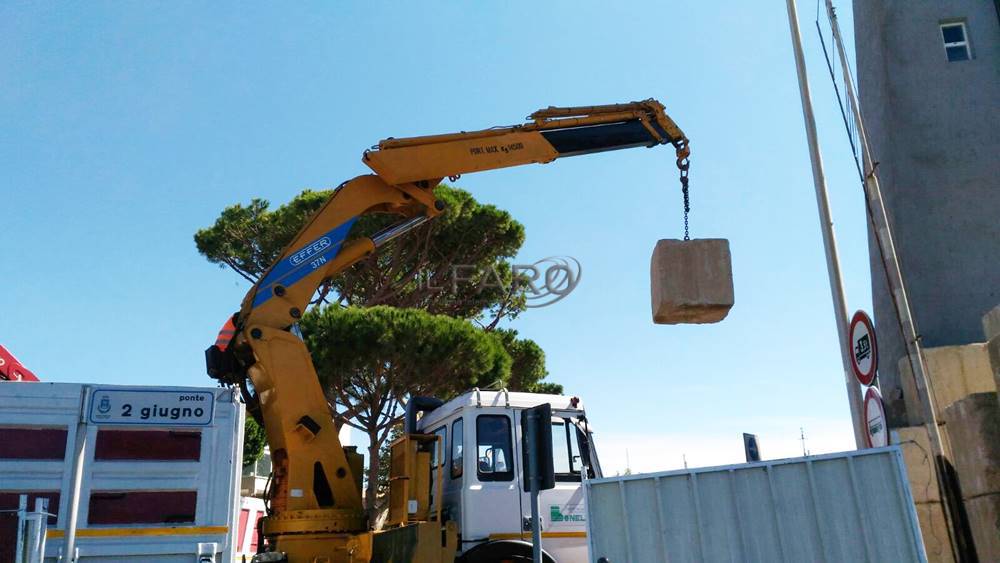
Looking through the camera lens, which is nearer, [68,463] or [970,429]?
[68,463]

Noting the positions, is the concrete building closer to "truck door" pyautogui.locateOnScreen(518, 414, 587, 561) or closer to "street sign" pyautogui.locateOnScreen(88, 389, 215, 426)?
"truck door" pyautogui.locateOnScreen(518, 414, 587, 561)

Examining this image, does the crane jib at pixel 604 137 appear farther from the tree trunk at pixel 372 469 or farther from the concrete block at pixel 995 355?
the tree trunk at pixel 372 469

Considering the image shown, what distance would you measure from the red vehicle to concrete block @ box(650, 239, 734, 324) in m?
6.10

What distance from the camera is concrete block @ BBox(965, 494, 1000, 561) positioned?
7.17 meters

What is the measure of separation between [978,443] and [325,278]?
6.91m

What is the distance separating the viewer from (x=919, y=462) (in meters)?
10.2

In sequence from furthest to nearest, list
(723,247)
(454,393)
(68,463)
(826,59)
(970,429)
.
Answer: (454,393) → (826,59) → (723,247) → (970,429) → (68,463)

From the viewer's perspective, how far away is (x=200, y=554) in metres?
5.89

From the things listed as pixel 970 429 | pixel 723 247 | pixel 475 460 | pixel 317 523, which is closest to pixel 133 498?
pixel 317 523

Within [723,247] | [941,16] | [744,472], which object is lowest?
[744,472]

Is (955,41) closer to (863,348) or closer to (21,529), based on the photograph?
(863,348)

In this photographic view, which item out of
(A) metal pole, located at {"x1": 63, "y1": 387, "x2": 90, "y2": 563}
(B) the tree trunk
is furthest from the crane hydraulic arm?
(B) the tree trunk

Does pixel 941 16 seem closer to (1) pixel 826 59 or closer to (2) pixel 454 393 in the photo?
(1) pixel 826 59

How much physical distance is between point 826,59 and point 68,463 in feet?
31.8
